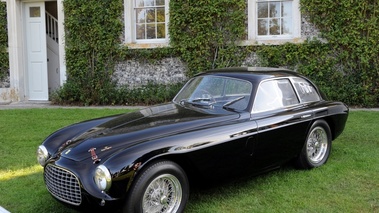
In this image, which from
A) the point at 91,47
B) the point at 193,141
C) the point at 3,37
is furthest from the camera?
the point at 3,37

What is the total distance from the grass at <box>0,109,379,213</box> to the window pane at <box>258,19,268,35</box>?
5156 mm

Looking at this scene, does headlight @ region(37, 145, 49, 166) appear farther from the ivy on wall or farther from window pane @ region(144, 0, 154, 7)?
window pane @ region(144, 0, 154, 7)

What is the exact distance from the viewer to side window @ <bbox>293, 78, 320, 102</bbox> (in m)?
5.17

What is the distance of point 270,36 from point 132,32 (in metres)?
3.87

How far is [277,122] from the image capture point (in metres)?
4.47

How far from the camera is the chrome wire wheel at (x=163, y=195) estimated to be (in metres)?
3.47

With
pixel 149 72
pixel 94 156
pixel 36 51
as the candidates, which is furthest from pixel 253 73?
pixel 36 51

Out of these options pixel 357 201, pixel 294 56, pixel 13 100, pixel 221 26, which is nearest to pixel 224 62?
pixel 221 26

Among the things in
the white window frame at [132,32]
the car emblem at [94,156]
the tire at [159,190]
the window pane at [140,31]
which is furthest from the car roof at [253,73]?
the window pane at [140,31]

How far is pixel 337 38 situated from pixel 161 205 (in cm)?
820

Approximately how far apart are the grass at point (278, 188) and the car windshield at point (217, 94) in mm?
840

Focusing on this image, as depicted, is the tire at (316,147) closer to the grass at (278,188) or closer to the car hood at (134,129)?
the grass at (278,188)

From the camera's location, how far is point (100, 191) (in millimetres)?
3229

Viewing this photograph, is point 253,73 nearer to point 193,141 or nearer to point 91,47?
point 193,141
